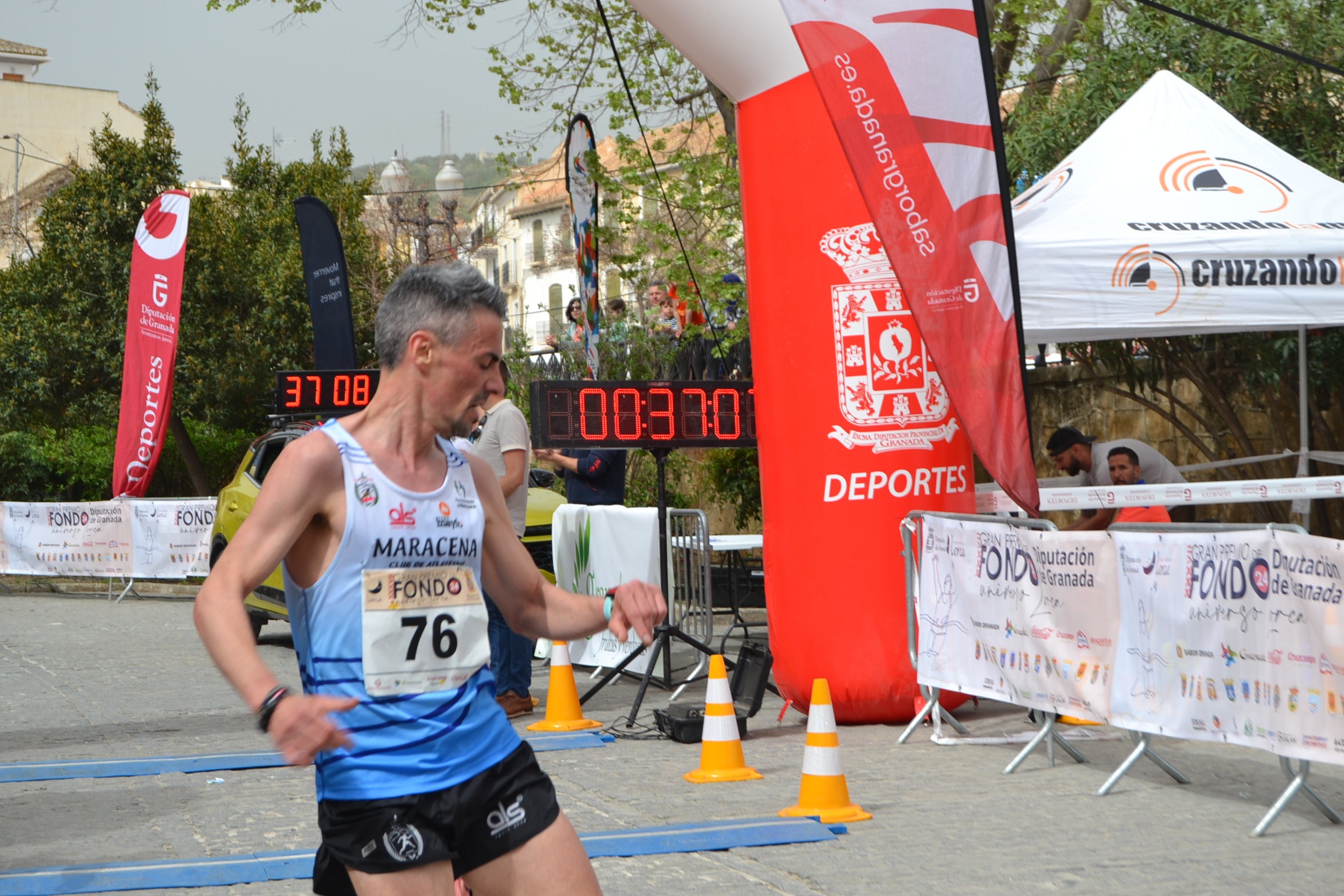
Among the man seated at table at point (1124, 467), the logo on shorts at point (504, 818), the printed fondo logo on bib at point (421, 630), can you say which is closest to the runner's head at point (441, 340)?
the printed fondo logo on bib at point (421, 630)

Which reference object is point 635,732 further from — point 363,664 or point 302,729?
point 302,729

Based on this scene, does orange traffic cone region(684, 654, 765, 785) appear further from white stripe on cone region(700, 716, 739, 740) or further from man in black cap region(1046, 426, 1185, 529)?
man in black cap region(1046, 426, 1185, 529)

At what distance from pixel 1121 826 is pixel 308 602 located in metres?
4.10

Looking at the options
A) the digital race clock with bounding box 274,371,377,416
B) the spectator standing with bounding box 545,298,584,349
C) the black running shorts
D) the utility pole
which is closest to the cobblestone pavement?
the black running shorts

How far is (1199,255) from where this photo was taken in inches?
344

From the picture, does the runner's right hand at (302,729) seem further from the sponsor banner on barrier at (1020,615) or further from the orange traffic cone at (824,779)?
the sponsor banner on barrier at (1020,615)

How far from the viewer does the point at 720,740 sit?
22.7 ft

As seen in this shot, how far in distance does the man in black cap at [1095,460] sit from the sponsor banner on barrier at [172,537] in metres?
11.7

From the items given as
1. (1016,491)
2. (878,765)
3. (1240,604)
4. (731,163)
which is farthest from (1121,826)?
(731,163)

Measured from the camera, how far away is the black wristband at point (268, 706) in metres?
2.56

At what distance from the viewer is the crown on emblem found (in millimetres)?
8047

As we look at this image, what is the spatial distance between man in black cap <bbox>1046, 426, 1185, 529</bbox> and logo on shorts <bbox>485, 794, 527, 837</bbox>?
24.7ft

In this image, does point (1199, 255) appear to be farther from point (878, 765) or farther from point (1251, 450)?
point (1251, 450)

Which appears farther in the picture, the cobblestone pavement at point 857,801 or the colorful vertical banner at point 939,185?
the colorful vertical banner at point 939,185
